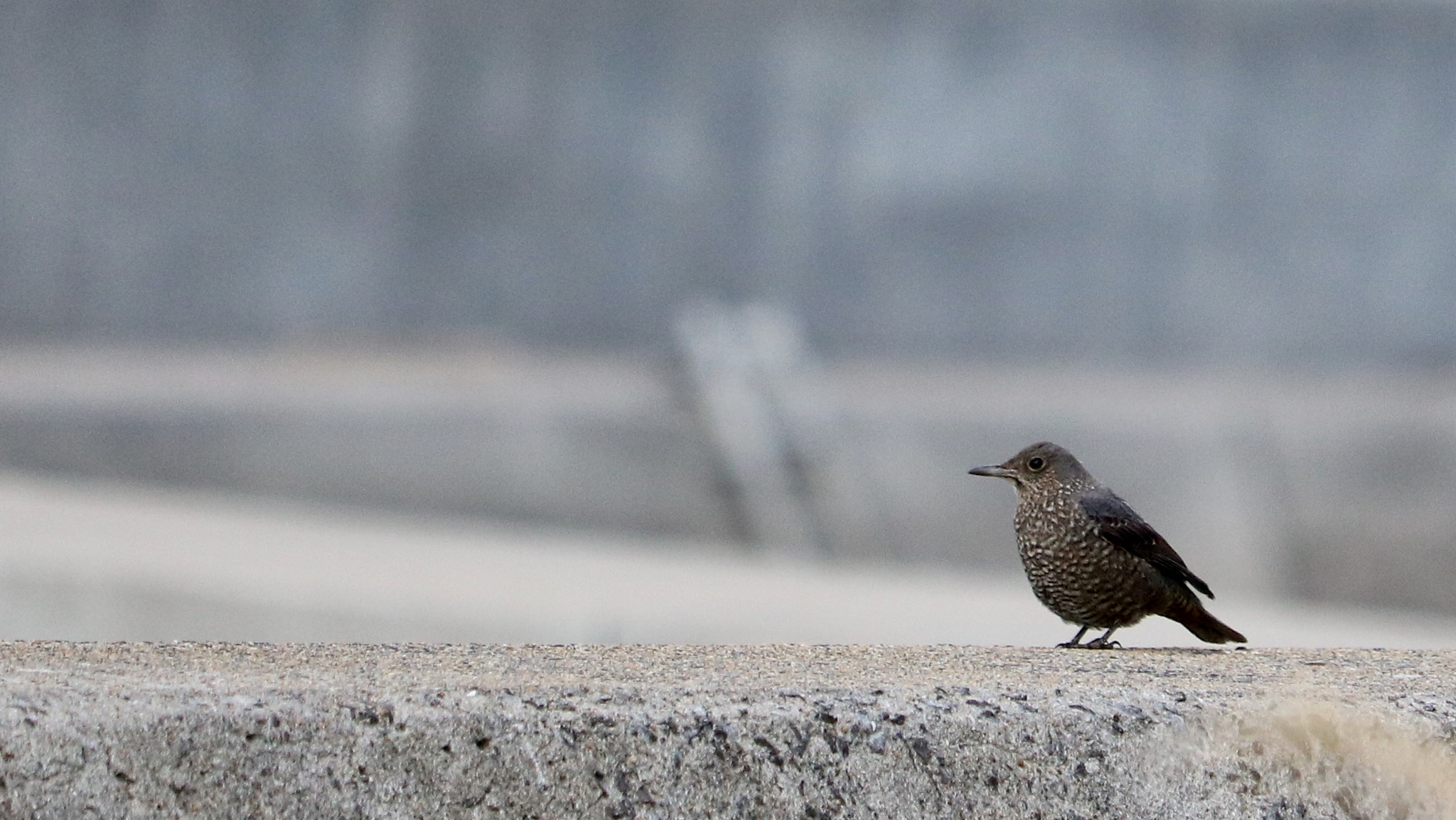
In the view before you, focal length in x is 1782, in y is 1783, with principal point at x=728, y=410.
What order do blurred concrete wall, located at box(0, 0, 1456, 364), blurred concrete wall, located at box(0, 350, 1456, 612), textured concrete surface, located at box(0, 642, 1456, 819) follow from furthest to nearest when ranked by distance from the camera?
blurred concrete wall, located at box(0, 350, 1456, 612) → blurred concrete wall, located at box(0, 0, 1456, 364) → textured concrete surface, located at box(0, 642, 1456, 819)

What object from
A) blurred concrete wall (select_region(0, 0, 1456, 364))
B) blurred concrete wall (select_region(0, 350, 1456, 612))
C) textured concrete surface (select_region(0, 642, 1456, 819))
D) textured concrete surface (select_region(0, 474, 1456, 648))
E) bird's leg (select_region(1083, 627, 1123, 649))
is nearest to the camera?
textured concrete surface (select_region(0, 642, 1456, 819))

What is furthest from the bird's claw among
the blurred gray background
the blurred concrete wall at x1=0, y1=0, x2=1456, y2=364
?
the blurred concrete wall at x1=0, y1=0, x2=1456, y2=364

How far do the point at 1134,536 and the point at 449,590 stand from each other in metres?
4.09

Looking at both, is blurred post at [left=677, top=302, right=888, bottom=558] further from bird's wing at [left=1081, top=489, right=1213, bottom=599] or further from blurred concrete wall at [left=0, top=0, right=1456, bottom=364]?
bird's wing at [left=1081, top=489, right=1213, bottom=599]

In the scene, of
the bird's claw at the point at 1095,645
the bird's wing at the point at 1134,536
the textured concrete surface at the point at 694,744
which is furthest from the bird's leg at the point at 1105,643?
the textured concrete surface at the point at 694,744

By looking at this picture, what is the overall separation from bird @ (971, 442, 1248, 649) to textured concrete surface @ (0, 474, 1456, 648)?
103 inches

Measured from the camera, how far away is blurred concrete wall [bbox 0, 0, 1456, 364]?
7.38 metres

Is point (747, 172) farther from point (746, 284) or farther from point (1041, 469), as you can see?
point (1041, 469)

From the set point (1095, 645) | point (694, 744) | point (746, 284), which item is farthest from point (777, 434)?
point (694, 744)

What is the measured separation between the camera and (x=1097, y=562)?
265 centimetres

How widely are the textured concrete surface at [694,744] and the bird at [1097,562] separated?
0.69 metres

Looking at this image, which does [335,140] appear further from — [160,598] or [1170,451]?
[1170,451]

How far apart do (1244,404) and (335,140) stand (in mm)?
4192

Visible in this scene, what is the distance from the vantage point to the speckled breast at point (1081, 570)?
2.65 meters
